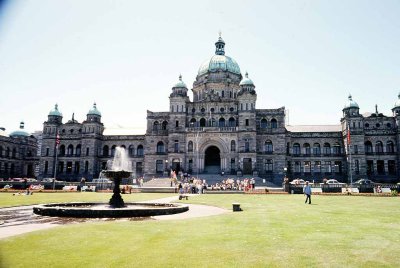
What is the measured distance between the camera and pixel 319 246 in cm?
1102

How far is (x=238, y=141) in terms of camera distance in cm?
6950

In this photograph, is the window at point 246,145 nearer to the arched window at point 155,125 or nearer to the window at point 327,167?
the window at point 327,167

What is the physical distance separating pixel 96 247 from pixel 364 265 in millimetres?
7794

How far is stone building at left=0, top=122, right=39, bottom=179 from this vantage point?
Result: 85.2 meters

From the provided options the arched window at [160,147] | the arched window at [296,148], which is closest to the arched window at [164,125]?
the arched window at [160,147]

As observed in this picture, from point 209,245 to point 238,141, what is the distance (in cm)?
5888

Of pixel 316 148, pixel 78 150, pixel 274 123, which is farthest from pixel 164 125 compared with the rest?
pixel 316 148

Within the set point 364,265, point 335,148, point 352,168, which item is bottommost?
point 364,265

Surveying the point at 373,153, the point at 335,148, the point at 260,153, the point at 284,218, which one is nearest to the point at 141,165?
the point at 260,153

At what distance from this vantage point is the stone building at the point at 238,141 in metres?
70.0

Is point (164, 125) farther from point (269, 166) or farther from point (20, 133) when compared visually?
point (20, 133)

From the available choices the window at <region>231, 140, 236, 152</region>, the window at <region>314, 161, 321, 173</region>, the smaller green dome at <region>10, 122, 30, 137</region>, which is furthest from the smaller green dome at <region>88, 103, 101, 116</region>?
the window at <region>314, 161, 321, 173</region>

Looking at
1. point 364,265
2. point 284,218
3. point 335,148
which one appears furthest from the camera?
point 335,148

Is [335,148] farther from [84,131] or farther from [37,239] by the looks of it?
[37,239]
